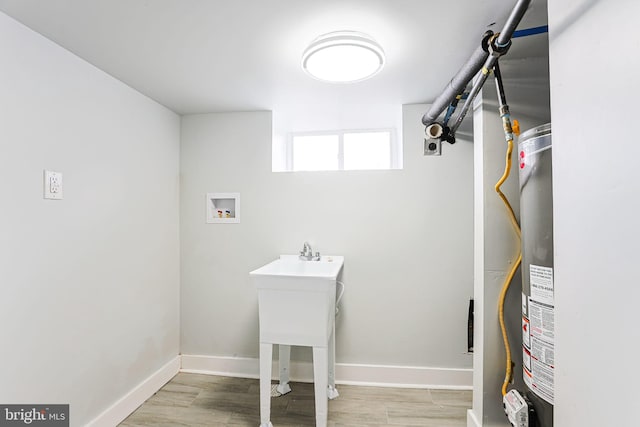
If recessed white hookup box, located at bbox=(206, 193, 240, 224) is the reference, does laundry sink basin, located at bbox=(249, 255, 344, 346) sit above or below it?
below

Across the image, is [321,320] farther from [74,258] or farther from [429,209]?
[74,258]

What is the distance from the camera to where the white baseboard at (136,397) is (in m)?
1.56

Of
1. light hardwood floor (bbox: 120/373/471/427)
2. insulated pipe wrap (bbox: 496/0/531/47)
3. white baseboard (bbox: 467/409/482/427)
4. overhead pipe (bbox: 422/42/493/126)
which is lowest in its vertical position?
light hardwood floor (bbox: 120/373/471/427)

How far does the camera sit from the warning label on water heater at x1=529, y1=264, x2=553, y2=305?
0.95 metres

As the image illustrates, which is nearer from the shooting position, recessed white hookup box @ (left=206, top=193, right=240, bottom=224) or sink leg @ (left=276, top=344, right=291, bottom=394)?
sink leg @ (left=276, top=344, right=291, bottom=394)

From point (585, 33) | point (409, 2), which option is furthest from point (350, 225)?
point (585, 33)

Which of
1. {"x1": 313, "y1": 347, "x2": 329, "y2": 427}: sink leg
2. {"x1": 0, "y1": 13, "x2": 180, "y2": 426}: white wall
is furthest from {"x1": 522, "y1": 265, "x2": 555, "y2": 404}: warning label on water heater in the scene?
{"x1": 0, "y1": 13, "x2": 180, "y2": 426}: white wall

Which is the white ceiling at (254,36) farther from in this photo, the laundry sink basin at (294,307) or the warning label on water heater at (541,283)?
the laundry sink basin at (294,307)

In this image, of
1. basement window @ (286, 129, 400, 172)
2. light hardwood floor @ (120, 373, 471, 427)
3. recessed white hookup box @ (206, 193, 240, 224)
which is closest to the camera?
light hardwood floor @ (120, 373, 471, 427)

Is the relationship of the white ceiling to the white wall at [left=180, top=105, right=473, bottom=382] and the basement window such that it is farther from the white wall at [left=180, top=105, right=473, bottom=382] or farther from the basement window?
the basement window

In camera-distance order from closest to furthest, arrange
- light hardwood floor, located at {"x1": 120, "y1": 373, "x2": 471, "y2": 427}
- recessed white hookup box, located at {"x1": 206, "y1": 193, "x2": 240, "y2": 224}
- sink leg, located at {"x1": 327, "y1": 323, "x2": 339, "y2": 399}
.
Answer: light hardwood floor, located at {"x1": 120, "y1": 373, "x2": 471, "y2": 427}, sink leg, located at {"x1": 327, "y1": 323, "x2": 339, "y2": 399}, recessed white hookup box, located at {"x1": 206, "y1": 193, "x2": 240, "y2": 224}

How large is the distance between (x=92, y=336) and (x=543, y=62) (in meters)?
2.68

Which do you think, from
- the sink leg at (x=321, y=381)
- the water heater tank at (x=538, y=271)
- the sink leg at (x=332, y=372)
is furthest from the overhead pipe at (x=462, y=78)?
the sink leg at (x=332, y=372)

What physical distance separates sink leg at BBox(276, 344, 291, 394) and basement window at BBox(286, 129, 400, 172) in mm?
1453
